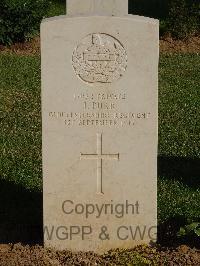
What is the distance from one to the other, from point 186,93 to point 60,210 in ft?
21.5

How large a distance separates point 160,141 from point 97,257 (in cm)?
346

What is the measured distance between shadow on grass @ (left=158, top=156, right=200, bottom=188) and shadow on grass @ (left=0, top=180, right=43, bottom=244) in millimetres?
1591

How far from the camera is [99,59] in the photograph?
5.00 meters

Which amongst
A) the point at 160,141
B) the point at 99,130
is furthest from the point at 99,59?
the point at 160,141

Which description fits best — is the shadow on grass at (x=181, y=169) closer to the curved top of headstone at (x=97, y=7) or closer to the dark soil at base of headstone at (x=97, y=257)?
the dark soil at base of headstone at (x=97, y=257)

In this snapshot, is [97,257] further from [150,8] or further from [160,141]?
[150,8]

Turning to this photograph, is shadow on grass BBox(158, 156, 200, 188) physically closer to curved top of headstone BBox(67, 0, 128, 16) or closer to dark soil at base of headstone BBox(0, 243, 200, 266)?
dark soil at base of headstone BBox(0, 243, 200, 266)

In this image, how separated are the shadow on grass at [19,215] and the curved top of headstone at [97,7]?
1990 mm

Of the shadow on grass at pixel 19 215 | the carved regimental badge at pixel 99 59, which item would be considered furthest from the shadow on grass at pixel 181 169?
the carved regimental badge at pixel 99 59

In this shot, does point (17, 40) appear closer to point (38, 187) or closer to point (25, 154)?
point (25, 154)

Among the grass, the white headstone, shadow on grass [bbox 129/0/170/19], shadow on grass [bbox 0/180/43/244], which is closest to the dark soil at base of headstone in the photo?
the white headstone

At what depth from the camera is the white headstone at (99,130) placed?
493 centimetres

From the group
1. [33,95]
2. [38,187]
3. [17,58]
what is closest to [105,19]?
[38,187]

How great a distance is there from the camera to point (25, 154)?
8.13m
